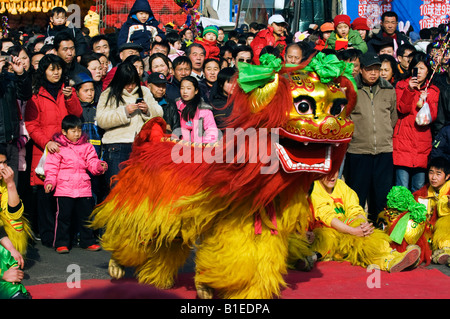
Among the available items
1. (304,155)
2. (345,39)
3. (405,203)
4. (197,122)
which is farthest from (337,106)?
(345,39)

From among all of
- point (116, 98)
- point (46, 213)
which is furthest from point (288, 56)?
point (46, 213)

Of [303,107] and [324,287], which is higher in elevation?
[303,107]

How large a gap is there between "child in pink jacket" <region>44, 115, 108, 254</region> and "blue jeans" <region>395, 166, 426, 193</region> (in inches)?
118

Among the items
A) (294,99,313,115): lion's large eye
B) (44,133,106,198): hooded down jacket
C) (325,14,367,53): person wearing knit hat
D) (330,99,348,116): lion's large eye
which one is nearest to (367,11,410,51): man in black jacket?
(325,14,367,53): person wearing knit hat

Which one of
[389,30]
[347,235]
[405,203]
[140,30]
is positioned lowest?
[347,235]

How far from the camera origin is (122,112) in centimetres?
509

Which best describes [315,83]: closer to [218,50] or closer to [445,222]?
[445,222]

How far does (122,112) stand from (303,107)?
7.60 ft

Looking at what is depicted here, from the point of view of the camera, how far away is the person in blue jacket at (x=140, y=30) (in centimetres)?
784

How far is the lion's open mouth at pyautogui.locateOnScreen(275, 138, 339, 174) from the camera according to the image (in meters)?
3.14

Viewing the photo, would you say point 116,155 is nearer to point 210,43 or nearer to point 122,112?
point 122,112

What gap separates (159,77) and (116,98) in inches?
27.9

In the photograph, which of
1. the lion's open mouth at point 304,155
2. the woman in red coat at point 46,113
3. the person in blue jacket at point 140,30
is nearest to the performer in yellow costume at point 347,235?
the lion's open mouth at point 304,155

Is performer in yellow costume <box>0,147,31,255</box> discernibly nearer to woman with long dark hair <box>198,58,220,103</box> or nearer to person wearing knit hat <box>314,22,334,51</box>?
woman with long dark hair <box>198,58,220,103</box>
